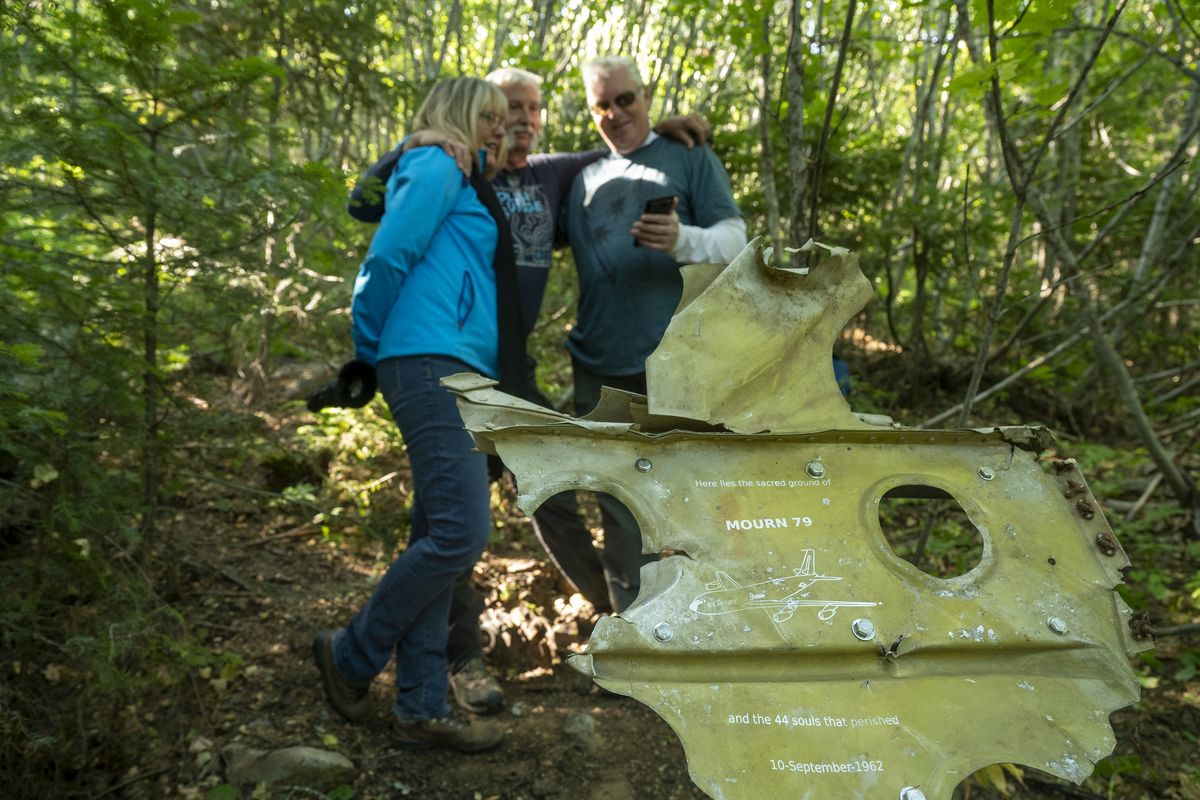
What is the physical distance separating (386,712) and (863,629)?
2313 millimetres

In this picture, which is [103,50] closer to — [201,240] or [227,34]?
[201,240]

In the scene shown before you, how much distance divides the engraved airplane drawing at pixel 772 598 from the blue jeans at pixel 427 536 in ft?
4.60

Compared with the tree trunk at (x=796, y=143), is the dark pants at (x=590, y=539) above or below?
below

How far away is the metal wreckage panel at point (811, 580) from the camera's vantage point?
1302mm

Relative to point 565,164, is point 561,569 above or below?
below

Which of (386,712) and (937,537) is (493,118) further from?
(937,537)

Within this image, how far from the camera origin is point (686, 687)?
132 centimetres

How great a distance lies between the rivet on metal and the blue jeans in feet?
5.10

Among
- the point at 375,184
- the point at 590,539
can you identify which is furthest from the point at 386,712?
the point at 375,184

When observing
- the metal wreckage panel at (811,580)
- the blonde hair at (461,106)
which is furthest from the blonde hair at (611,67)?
the metal wreckage panel at (811,580)

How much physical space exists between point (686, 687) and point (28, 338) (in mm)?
2430

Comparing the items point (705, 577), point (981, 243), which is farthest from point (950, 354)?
point (705, 577)

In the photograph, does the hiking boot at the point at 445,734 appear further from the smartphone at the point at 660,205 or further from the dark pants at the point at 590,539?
the smartphone at the point at 660,205

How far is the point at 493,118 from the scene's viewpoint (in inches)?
115
